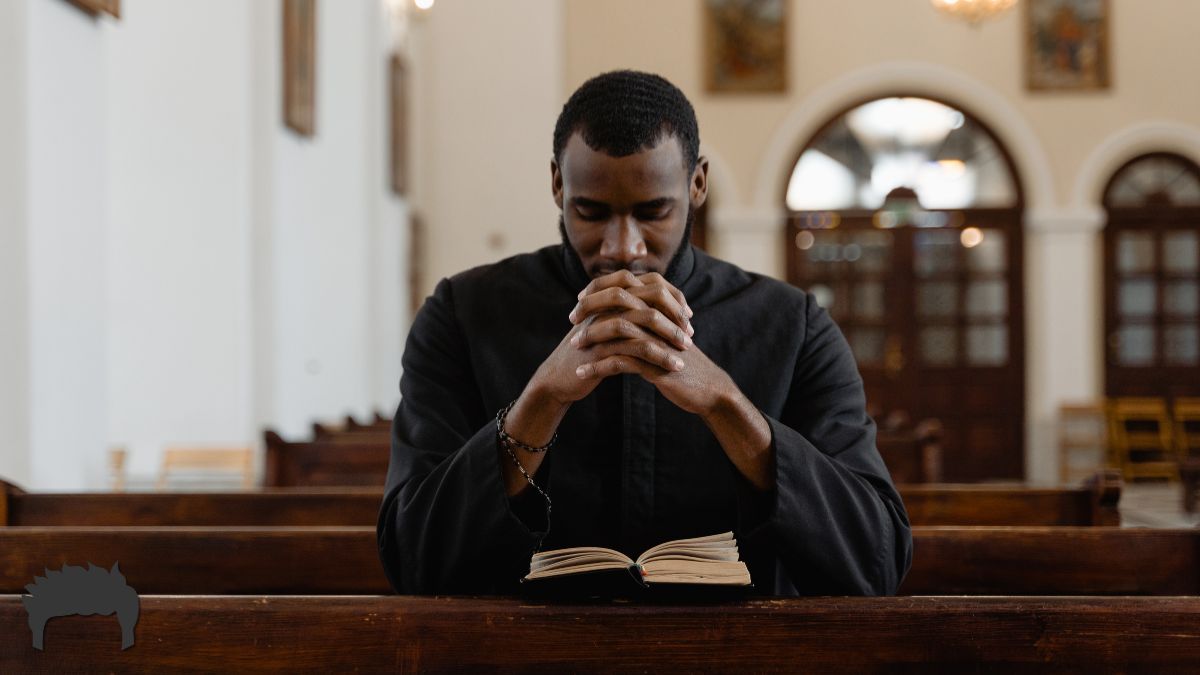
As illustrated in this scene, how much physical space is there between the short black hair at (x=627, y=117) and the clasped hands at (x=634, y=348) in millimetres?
223

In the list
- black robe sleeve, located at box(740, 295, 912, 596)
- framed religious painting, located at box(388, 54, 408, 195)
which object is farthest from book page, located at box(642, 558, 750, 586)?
framed religious painting, located at box(388, 54, 408, 195)

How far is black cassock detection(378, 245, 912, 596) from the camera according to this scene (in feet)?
5.90

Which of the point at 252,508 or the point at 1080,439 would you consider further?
the point at 1080,439

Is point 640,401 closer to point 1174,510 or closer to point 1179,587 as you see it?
point 1179,587

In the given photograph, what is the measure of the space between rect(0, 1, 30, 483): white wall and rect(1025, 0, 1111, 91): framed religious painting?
36.5 feet

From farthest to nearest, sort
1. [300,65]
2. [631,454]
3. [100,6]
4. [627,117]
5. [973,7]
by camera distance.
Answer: [973,7]
[300,65]
[100,6]
[631,454]
[627,117]

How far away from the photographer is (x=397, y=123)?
37.0 ft

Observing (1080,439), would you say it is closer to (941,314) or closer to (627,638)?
(941,314)

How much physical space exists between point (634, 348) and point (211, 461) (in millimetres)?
5324

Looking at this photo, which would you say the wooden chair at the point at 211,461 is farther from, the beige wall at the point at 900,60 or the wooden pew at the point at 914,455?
the beige wall at the point at 900,60

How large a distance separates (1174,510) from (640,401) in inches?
395

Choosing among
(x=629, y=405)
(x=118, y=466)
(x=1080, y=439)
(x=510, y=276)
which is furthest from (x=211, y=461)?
(x=1080, y=439)

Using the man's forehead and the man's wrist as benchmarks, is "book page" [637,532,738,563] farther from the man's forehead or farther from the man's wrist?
the man's forehead

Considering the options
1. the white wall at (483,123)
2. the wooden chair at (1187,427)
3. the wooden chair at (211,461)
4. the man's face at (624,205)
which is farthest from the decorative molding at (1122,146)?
the man's face at (624,205)
